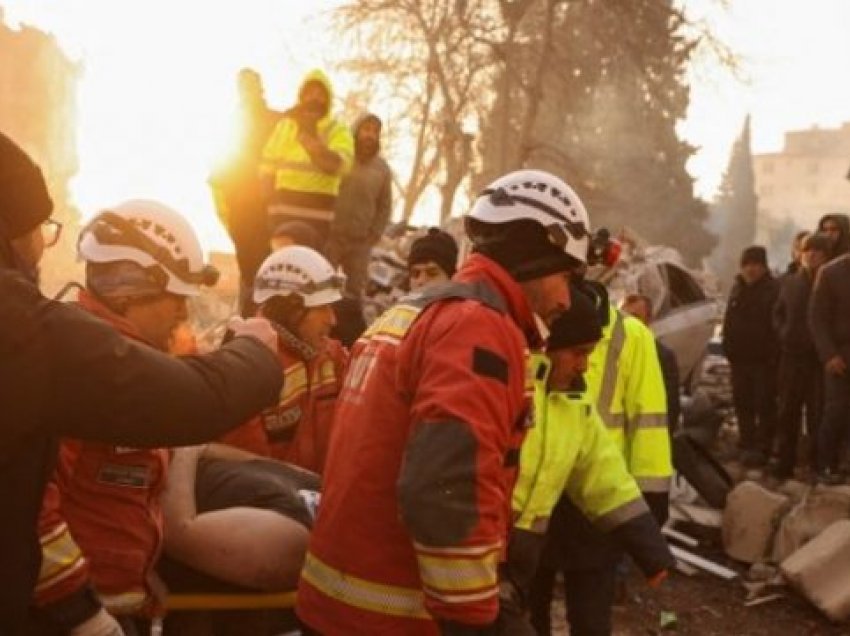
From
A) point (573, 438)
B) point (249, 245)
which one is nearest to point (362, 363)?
point (573, 438)

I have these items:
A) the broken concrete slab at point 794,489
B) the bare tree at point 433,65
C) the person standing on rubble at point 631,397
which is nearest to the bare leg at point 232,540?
the person standing on rubble at point 631,397

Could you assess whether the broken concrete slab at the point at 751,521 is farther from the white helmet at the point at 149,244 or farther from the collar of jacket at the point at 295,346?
the white helmet at the point at 149,244

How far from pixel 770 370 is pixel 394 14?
15.3 meters

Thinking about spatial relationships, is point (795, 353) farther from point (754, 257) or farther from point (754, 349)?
point (754, 257)

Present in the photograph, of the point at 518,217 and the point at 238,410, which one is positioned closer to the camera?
the point at 238,410

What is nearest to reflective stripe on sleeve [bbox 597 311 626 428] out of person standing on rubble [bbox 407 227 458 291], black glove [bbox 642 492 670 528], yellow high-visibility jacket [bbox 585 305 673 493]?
yellow high-visibility jacket [bbox 585 305 673 493]

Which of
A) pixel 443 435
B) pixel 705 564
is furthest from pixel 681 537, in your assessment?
pixel 443 435

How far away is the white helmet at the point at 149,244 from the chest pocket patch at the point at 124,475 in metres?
0.54

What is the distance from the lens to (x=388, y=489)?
8.36 feet

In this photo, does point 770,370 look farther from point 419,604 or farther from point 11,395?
point 11,395

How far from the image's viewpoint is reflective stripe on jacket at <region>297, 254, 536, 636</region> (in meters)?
2.29

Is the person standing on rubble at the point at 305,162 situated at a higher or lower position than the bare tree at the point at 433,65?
lower

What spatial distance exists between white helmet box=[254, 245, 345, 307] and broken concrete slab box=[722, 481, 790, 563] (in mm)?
4524

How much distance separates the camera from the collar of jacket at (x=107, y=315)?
9.26ft
